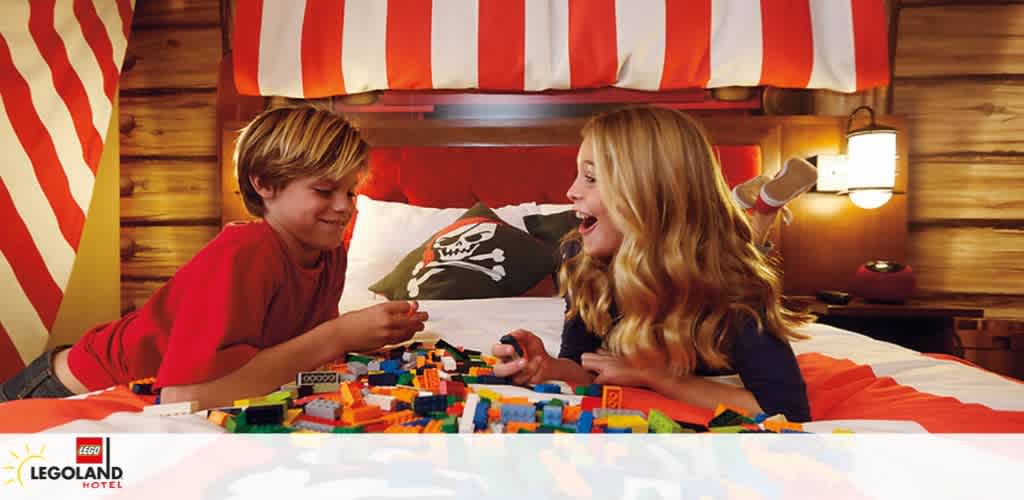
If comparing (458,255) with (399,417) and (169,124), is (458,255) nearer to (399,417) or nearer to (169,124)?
(399,417)

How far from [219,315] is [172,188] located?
200cm

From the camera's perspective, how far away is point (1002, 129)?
250 centimetres

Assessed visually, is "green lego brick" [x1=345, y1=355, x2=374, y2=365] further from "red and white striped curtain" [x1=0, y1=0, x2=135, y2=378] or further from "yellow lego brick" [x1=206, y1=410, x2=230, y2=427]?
"red and white striped curtain" [x1=0, y1=0, x2=135, y2=378]

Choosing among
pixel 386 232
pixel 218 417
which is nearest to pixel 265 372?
pixel 218 417

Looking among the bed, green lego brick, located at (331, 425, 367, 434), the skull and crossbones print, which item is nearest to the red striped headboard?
the bed

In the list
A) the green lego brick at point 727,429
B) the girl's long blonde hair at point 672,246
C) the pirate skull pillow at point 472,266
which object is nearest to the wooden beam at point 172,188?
the pirate skull pillow at point 472,266

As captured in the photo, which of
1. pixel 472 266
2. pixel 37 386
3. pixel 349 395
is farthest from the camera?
pixel 472 266

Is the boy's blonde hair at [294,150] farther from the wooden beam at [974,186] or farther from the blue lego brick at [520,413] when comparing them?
the wooden beam at [974,186]

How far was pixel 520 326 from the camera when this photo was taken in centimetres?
145

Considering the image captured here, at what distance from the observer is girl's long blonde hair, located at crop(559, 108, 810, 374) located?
3.34 ft

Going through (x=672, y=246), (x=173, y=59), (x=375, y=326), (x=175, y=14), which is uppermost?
(x=175, y=14)

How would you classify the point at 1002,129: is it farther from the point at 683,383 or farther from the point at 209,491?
the point at 209,491

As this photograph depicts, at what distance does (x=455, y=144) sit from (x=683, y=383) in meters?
1.66

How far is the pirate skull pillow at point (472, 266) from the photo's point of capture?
5.98 feet
